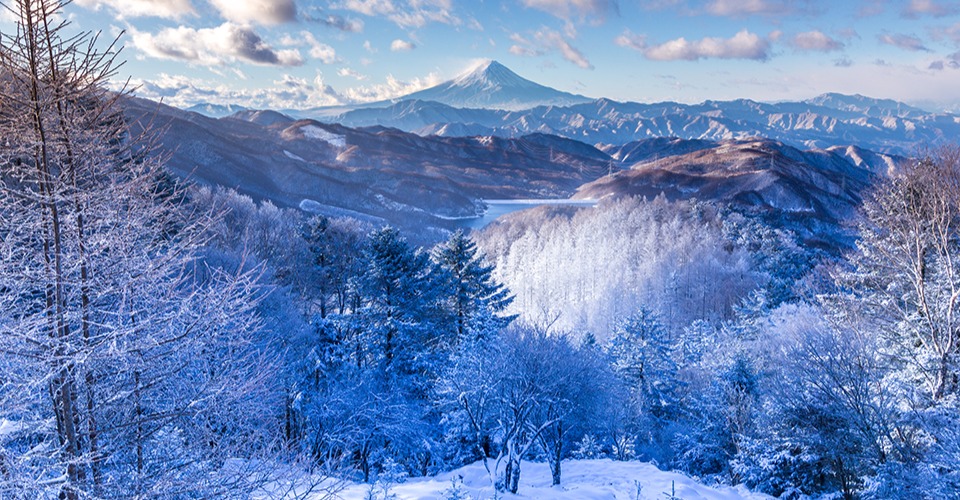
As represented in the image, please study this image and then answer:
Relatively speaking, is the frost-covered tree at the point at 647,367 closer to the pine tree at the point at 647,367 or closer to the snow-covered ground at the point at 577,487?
the pine tree at the point at 647,367

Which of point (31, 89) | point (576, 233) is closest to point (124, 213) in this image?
point (31, 89)

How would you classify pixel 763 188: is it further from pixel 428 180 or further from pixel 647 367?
pixel 647 367

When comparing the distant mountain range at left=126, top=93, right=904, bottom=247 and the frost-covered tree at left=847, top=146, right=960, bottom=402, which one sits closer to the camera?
the frost-covered tree at left=847, top=146, right=960, bottom=402

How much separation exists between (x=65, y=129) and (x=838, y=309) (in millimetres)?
18911

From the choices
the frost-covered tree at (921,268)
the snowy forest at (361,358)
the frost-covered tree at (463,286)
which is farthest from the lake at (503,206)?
the frost-covered tree at (921,268)

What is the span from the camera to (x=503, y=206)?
126 m

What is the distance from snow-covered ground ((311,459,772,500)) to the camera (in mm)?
8789

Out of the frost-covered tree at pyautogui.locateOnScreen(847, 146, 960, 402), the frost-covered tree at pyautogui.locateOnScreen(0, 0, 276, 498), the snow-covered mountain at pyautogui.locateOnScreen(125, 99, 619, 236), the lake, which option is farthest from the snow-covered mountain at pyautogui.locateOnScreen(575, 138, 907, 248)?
the frost-covered tree at pyautogui.locateOnScreen(0, 0, 276, 498)

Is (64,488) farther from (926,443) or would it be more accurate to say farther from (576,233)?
(576,233)

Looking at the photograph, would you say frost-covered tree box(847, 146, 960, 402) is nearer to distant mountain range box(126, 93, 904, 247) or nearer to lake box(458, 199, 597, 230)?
distant mountain range box(126, 93, 904, 247)

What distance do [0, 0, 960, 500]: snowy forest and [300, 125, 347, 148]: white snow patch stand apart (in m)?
134

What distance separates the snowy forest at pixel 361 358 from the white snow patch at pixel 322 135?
A: 438ft

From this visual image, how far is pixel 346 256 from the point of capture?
1102 inches

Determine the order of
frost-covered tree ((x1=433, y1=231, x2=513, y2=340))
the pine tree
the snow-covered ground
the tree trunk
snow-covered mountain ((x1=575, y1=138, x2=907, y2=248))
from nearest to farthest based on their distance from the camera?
1. the snow-covered ground
2. the tree trunk
3. frost-covered tree ((x1=433, y1=231, x2=513, y2=340))
4. the pine tree
5. snow-covered mountain ((x1=575, y1=138, x2=907, y2=248))
